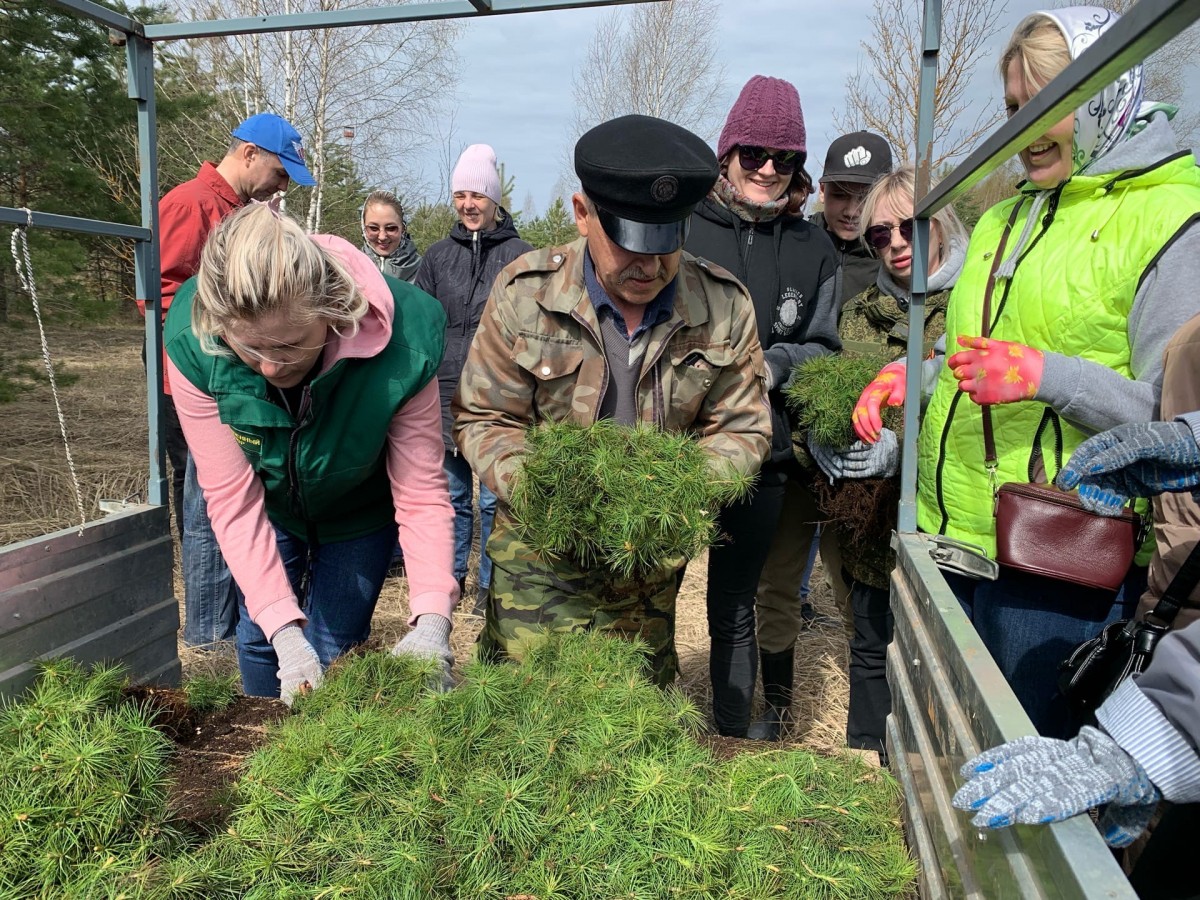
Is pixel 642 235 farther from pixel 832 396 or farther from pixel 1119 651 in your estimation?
pixel 1119 651

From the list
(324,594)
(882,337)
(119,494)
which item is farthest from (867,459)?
(119,494)

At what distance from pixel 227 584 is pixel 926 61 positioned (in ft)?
12.4

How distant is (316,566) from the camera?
2.55m

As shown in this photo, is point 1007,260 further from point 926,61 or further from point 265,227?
point 265,227

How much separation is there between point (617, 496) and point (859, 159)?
8.44 feet

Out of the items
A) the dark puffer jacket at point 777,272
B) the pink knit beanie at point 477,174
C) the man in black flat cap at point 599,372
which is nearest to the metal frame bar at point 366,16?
the man in black flat cap at point 599,372

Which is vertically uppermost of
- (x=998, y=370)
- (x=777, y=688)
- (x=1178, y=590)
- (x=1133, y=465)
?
(x=998, y=370)

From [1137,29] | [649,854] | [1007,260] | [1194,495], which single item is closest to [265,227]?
[649,854]

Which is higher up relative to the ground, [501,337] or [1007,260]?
[1007,260]

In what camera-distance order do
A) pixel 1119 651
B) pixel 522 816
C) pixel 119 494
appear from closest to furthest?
pixel 522 816 → pixel 1119 651 → pixel 119 494

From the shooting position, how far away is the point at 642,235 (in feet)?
6.49

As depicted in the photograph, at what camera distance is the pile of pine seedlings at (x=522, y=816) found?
3.62 feet

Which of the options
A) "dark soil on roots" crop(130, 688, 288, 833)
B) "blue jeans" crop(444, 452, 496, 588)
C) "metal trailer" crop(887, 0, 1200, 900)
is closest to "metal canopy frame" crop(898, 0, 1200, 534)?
"metal trailer" crop(887, 0, 1200, 900)

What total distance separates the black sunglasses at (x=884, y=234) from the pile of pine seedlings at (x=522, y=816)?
2028 millimetres
